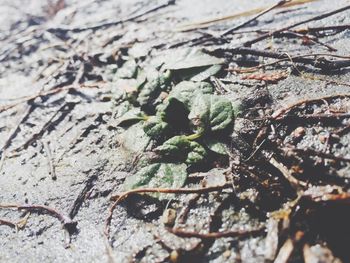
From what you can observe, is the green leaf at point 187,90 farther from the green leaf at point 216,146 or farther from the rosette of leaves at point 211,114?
the green leaf at point 216,146

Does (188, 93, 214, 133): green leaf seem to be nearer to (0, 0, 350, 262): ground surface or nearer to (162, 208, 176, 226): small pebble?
(0, 0, 350, 262): ground surface

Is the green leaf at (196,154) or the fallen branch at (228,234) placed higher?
the green leaf at (196,154)

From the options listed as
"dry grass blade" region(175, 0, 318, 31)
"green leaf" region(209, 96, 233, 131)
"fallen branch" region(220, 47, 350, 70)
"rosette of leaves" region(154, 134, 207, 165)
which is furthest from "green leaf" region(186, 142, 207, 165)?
"dry grass blade" region(175, 0, 318, 31)

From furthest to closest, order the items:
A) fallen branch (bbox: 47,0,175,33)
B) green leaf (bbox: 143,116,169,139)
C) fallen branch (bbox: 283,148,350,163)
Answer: fallen branch (bbox: 47,0,175,33) → green leaf (bbox: 143,116,169,139) → fallen branch (bbox: 283,148,350,163)

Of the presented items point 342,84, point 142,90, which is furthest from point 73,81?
point 342,84

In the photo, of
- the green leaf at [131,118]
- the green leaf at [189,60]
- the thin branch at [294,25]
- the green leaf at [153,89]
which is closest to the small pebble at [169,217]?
the green leaf at [131,118]
